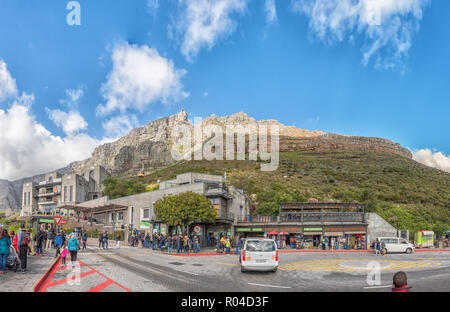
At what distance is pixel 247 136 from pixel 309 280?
168075mm

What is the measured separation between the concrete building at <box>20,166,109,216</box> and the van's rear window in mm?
77513

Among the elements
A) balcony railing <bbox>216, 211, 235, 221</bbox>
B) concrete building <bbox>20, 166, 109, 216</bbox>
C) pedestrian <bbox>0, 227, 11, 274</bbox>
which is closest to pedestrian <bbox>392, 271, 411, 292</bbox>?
pedestrian <bbox>0, 227, 11, 274</bbox>

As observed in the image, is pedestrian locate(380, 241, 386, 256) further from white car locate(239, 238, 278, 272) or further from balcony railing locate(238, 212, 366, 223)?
white car locate(239, 238, 278, 272)

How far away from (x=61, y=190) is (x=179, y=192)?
55594mm

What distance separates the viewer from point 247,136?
182m

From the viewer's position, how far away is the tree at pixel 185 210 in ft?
120

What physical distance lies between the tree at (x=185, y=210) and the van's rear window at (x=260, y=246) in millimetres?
19970

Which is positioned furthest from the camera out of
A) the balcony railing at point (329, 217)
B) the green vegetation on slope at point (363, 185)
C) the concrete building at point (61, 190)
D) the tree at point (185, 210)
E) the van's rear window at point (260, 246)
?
the concrete building at point (61, 190)

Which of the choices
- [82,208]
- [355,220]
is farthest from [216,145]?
[355,220]

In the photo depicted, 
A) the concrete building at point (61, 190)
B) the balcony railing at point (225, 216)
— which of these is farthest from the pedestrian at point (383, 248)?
the concrete building at point (61, 190)

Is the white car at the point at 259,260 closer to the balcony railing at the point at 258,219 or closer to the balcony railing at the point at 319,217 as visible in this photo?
the balcony railing at the point at 319,217

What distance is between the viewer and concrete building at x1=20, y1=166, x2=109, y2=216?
8681 centimetres
